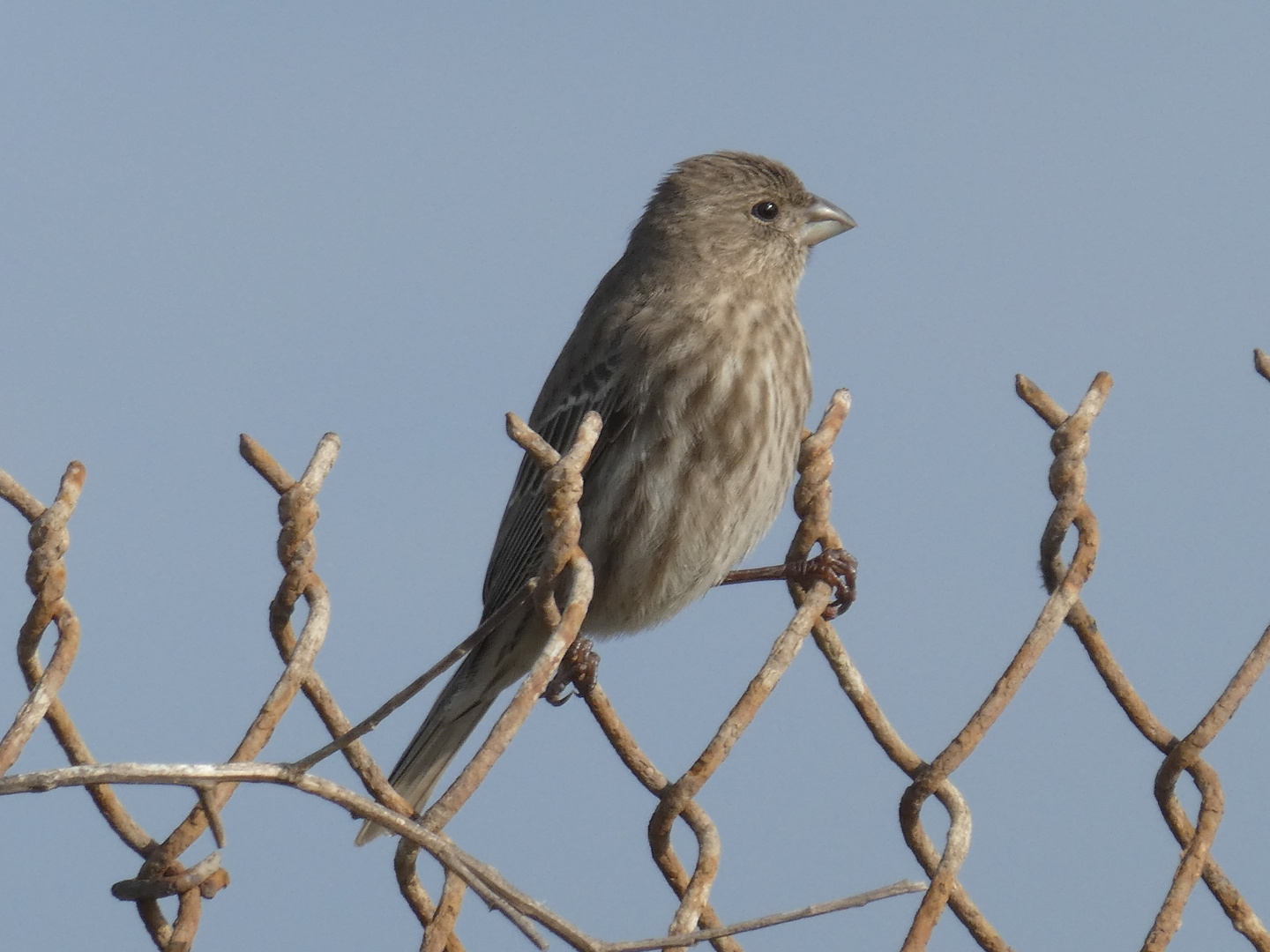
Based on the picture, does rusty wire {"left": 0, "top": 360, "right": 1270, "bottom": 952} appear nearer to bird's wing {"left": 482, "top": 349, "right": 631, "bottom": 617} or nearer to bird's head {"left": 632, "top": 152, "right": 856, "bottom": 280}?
bird's wing {"left": 482, "top": 349, "right": 631, "bottom": 617}

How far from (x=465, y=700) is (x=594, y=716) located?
2027mm

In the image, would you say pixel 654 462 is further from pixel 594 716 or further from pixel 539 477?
pixel 594 716

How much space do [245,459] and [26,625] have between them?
0.40 meters

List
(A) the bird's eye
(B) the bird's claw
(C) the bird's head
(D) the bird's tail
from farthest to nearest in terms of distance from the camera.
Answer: (A) the bird's eye, (C) the bird's head, (D) the bird's tail, (B) the bird's claw

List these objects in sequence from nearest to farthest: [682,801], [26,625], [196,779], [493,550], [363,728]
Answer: [196,779], [363,728], [26,625], [682,801], [493,550]

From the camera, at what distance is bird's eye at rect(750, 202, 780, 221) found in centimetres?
641

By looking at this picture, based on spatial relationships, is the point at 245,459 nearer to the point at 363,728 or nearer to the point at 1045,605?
the point at 363,728

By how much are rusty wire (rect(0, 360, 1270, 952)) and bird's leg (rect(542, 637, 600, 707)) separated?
1.60ft

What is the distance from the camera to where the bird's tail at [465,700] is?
4.97 metres

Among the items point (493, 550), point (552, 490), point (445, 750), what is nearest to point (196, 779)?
point (552, 490)

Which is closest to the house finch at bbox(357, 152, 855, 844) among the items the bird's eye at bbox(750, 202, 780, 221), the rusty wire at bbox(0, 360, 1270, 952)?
the bird's eye at bbox(750, 202, 780, 221)

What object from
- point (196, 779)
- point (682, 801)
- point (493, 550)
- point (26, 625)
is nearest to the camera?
point (196, 779)

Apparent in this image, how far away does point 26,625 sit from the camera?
7.70 ft

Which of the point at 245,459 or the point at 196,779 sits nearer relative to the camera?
the point at 196,779
